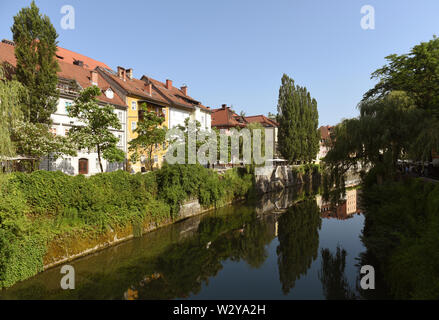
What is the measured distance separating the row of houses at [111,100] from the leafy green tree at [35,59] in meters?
1.31

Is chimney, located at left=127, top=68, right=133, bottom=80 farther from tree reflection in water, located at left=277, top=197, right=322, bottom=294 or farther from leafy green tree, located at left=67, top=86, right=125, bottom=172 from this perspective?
tree reflection in water, located at left=277, top=197, right=322, bottom=294

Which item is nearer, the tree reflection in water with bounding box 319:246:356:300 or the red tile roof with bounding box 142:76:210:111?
the tree reflection in water with bounding box 319:246:356:300

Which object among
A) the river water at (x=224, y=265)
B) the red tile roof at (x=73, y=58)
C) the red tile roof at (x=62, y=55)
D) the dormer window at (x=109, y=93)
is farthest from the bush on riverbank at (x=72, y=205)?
the red tile roof at (x=73, y=58)

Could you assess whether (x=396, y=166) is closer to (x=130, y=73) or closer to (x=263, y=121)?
(x=130, y=73)

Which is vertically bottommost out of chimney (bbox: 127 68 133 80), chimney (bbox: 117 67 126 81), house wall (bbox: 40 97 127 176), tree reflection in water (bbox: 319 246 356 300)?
tree reflection in water (bbox: 319 246 356 300)

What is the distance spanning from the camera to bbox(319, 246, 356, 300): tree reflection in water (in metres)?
8.96

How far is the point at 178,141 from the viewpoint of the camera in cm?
2564

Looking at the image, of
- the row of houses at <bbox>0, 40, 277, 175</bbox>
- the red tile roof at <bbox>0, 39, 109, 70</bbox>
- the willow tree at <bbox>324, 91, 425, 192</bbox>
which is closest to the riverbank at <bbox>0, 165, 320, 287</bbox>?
the row of houses at <bbox>0, 40, 277, 175</bbox>

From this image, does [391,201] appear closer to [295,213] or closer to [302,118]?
[295,213]

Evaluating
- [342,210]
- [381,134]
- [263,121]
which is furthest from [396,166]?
[263,121]

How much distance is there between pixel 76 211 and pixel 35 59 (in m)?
11.6

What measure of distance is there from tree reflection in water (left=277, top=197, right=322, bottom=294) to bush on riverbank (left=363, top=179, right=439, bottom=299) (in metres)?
3.03

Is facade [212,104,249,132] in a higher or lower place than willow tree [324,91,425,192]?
higher
